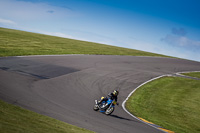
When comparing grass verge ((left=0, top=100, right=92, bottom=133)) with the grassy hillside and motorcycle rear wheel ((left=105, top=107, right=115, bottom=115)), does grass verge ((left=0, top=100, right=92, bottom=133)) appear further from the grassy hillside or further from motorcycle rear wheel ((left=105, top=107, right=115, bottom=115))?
the grassy hillside

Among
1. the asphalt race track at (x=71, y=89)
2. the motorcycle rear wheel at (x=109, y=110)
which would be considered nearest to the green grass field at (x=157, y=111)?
the asphalt race track at (x=71, y=89)

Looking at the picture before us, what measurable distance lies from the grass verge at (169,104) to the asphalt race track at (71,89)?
1288 mm

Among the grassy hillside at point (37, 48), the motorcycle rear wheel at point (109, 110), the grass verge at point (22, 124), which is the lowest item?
the motorcycle rear wheel at point (109, 110)

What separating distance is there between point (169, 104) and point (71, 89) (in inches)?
312

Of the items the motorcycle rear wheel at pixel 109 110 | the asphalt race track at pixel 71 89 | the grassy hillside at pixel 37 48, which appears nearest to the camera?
the asphalt race track at pixel 71 89

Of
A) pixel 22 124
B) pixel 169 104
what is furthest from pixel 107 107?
pixel 169 104

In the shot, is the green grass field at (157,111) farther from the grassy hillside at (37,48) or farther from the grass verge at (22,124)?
the grassy hillside at (37,48)

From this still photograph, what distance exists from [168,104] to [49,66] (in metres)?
12.2

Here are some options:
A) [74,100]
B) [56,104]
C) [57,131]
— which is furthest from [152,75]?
[57,131]

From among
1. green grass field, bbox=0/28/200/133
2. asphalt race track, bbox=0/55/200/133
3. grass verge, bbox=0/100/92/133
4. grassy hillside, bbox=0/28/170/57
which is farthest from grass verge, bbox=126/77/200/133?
grassy hillside, bbox=0/28/170/57

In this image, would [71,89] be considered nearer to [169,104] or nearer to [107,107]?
[107,107]

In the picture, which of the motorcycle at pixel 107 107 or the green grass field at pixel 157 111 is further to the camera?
the motorcycle at pixel 107 107

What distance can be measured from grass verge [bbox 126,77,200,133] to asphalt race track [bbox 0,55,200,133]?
1.29 meters

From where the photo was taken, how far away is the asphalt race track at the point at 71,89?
10.5 metres
